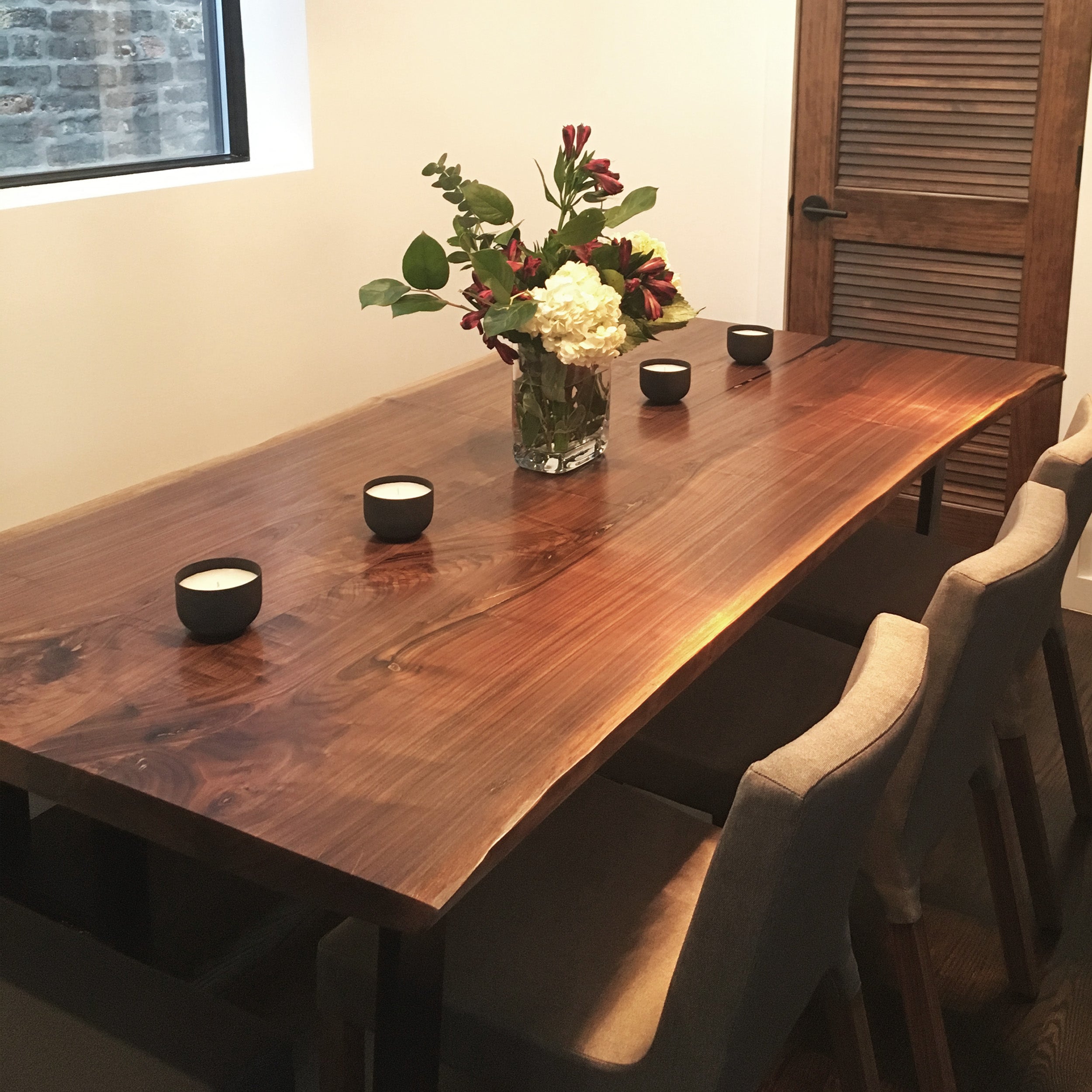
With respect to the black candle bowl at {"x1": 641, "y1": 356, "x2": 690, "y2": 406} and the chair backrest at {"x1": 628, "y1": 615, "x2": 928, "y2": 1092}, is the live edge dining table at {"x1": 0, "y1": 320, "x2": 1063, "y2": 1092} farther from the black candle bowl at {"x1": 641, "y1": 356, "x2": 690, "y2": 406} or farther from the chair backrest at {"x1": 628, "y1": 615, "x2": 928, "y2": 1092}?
the chair backrest at {"x1": 628, "y1": 615, "x2": 928, "y2": 1092}

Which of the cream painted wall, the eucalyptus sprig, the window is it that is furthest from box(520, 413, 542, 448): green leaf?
the window

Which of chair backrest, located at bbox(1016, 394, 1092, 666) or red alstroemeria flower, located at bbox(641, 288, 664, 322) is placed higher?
red alstroemeria flower, located at bbox(641, 288, 664, 322)

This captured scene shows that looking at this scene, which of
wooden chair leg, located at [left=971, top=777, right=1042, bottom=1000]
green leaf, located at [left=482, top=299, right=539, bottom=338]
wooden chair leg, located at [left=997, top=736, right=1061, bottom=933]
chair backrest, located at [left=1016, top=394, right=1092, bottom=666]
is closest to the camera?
green leaf, located at [left=482, top=299, right=539, bottom=338]

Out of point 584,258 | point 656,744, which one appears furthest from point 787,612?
point 584,258

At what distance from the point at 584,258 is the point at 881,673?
0.87 meters

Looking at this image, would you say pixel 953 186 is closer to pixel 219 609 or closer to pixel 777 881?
pixel 219 609

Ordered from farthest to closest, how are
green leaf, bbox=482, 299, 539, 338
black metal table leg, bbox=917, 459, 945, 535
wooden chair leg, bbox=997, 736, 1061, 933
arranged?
black metal table leg, bbox=917, 459, 945, 535 < wooden chair leg, bbox=997, 736, 1061, 933 < green leaf, bbox=482, 299, 539, 338

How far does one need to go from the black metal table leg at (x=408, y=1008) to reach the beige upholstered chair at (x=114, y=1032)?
119 millimetres

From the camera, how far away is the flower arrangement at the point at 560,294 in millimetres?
1824

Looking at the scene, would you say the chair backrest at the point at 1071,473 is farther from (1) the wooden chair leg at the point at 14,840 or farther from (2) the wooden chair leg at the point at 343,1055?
(1) the wooden chair leg at the point at 14,840

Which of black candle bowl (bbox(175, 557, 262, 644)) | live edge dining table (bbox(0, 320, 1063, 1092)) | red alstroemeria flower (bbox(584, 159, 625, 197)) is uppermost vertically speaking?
red alstroemeria flower (bbox(584, 159, 625, 197))

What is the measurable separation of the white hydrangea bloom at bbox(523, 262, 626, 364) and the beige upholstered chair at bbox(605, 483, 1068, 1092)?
527mm

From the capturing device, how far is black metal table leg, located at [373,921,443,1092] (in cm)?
122

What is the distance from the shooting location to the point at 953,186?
3574mm
